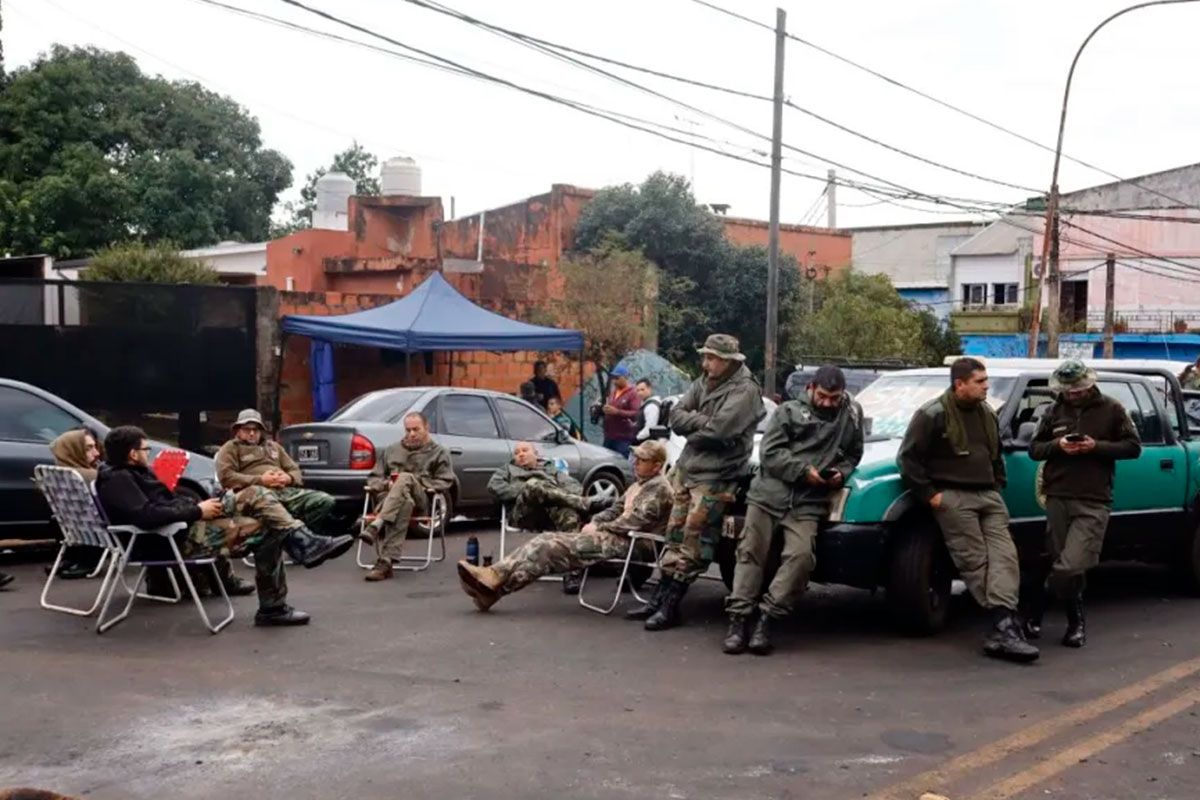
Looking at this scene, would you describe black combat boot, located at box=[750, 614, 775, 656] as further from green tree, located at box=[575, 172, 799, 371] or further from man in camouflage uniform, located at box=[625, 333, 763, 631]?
green tree, located at box=[575, 172, 799, 371]

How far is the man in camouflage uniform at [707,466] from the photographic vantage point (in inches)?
312

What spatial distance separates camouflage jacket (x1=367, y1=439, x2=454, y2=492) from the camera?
34.3ft

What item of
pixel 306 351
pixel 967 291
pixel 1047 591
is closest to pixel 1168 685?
pixel 1047 591

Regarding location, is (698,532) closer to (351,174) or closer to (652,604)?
(652,604)

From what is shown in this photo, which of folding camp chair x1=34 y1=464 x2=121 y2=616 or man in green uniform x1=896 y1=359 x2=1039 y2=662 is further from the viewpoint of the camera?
folding camp chair x1=34 y1=464 x2=121 y2=616

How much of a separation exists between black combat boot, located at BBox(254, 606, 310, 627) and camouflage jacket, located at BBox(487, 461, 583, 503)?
2038mm

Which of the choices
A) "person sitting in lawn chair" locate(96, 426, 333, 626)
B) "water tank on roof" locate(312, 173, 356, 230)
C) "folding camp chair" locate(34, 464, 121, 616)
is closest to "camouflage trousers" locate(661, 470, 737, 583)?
"person sitting in lawn chair" locate(96, 426, 333, 626)

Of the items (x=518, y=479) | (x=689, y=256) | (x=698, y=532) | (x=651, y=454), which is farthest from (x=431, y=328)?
(x=689, y=256)

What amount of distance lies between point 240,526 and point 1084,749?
5108 millimetres

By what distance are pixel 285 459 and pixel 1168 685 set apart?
6.20 meters

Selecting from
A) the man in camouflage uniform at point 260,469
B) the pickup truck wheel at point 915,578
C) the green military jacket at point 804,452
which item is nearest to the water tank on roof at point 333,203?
the man in camouflage uniform at point 260,469

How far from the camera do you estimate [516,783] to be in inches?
195

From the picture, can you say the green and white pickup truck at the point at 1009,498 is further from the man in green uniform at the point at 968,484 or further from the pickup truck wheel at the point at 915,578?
the man in green uniform at the point at 968,484

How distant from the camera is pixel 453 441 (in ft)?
41.6
